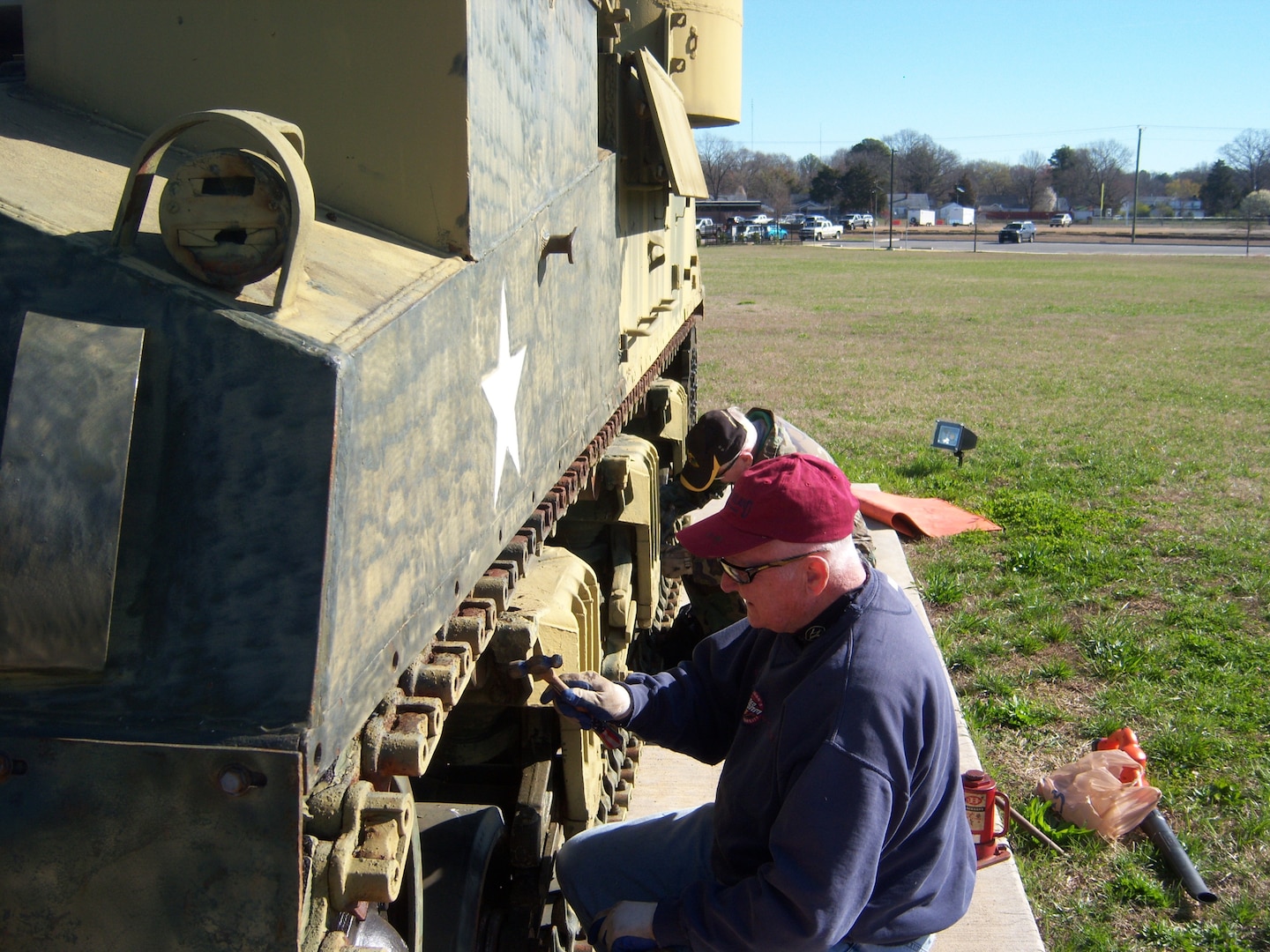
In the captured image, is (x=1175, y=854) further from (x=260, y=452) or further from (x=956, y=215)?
(x=956, y=215)

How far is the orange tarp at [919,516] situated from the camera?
8.12 m

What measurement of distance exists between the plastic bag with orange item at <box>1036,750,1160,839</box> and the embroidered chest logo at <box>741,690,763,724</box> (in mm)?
2360

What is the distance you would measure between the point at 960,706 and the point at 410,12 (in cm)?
405

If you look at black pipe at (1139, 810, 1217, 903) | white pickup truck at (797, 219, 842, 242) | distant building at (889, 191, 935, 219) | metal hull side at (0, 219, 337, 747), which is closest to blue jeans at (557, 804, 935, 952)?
metal hull side at (0, 219, 337, 747)

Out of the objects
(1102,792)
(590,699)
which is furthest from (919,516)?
(590,699)

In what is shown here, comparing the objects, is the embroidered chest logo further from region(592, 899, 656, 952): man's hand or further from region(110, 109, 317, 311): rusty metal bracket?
region(110, 109, 317, 311): rusty metal bracket

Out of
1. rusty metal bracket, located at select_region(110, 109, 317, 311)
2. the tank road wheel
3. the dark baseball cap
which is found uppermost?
rusty metal bracket, located at select_region(110, 109, 317, 311)

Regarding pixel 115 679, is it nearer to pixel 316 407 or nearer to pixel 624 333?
pixel 316 407

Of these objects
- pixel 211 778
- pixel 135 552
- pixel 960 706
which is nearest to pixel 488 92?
pixel 135 552

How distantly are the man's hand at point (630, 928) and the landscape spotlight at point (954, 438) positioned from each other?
8.06 metres

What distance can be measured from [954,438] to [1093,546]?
2.61 meters

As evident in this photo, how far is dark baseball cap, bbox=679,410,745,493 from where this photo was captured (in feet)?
14.8

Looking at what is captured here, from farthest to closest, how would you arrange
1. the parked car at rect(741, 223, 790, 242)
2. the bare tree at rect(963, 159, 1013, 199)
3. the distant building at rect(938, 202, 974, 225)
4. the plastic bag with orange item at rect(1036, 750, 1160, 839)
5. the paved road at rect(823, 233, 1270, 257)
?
the bare tree at rect(963, 159, 1013, 199) → the distant building at rect(938, 202, 974, 225) → the parked car at rect(741, 223, 790, 242) → the paved road at rect(823, 233, 1270, 257) → the plastic bag with orange item at rect(1036, 750, 1160, 839)

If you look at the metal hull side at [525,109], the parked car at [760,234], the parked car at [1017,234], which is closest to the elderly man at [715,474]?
the metal hull side at [525,109]
